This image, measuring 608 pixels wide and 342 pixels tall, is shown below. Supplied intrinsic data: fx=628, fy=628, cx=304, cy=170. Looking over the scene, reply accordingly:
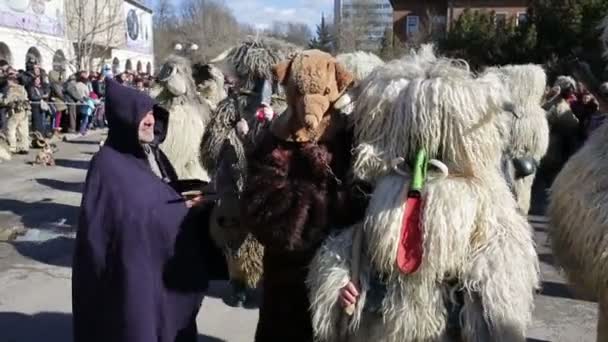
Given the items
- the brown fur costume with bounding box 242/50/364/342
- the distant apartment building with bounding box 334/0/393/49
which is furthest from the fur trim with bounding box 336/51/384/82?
the distant apartment building with bounding box 334/0/393/49

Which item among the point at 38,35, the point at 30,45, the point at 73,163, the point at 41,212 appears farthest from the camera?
the point at 38,35

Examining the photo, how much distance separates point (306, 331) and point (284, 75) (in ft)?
3.58

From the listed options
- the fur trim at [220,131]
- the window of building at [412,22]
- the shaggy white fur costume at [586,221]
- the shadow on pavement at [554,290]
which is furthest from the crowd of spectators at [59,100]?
the window of building at [412,22]

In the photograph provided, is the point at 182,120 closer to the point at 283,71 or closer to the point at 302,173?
the point at 283,71

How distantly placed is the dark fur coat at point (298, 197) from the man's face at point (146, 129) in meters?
0.47

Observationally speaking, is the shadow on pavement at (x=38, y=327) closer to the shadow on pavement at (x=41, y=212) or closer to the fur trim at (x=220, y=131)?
the fur trim at (x=220, y=131)

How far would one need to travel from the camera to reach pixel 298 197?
96.8 inches

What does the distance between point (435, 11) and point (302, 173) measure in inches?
1345

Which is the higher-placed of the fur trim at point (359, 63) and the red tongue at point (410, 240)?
the fur trim at point (359, 63)

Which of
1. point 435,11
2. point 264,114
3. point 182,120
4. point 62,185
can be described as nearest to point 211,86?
point 182,120

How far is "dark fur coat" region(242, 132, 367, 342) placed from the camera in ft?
8.06

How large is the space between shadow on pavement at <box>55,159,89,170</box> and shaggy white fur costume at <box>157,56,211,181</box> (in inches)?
279

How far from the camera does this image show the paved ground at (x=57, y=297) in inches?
171

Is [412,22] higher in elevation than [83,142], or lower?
higher
